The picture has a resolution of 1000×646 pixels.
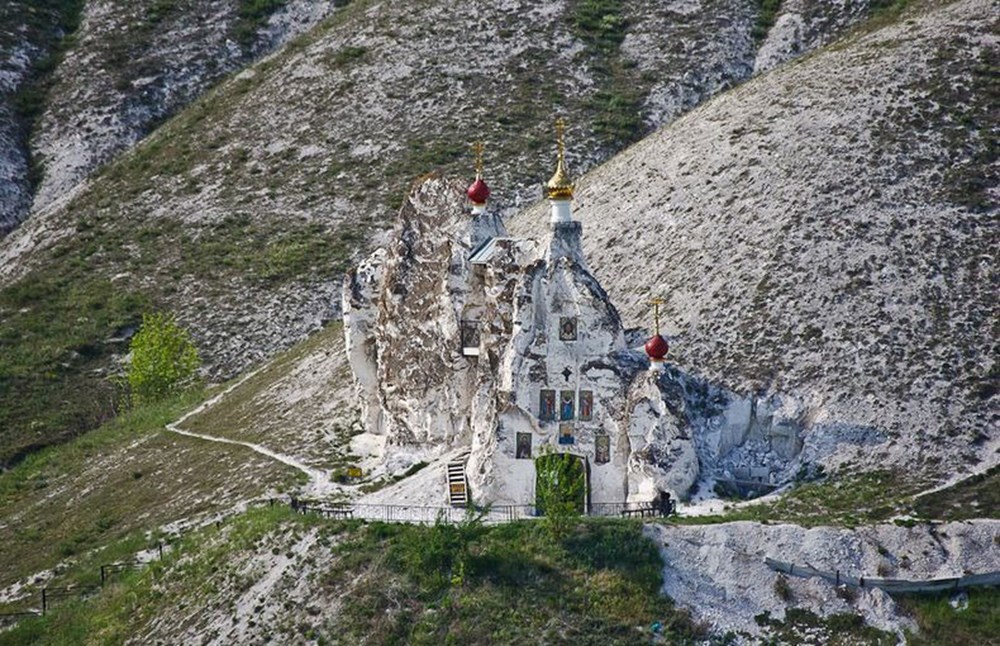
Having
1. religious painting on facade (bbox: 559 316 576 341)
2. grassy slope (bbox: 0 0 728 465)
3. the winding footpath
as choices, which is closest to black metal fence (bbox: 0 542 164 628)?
the winding footpath

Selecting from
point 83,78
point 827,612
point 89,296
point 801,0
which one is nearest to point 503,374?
point 827,612

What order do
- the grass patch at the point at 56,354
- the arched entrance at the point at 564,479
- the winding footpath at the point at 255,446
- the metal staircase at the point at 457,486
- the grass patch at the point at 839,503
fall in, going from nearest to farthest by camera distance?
the grass patch at the point at 839,503 → the arched entrance at the point at 564,479 → the metal staircase at the point at 457,486 → the winding footpath at the point at 255,446 → the grass patch at the point at 56,354

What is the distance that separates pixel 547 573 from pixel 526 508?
16.6ft

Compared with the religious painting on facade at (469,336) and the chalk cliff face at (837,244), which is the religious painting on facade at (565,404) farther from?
the religious painting on facade at (469,336)

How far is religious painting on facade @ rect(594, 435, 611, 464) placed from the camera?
64.7 m

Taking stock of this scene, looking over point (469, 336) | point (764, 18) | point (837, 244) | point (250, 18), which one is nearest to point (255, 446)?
point (469, 336)

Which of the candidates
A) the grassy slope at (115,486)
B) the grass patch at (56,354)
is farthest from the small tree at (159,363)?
the grassy slope at (115,486)

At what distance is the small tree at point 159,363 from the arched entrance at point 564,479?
108 ft

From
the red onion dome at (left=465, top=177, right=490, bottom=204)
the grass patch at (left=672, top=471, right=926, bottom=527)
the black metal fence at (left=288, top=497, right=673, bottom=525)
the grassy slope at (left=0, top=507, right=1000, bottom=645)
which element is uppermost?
the red onion dome at (left=465, top=177, right=490, bottom=204)

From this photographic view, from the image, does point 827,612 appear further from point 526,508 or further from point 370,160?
point 370,160

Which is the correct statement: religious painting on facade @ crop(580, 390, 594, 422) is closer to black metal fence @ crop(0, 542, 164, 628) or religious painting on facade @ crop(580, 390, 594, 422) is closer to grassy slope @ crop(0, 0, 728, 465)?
black metal fence @ crop(0, 542, 164, 628)

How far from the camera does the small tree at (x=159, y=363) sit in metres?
93.2

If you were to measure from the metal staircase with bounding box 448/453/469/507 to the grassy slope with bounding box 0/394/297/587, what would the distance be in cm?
760

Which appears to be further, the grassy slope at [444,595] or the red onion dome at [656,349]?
the red onion dome at [656,349]
